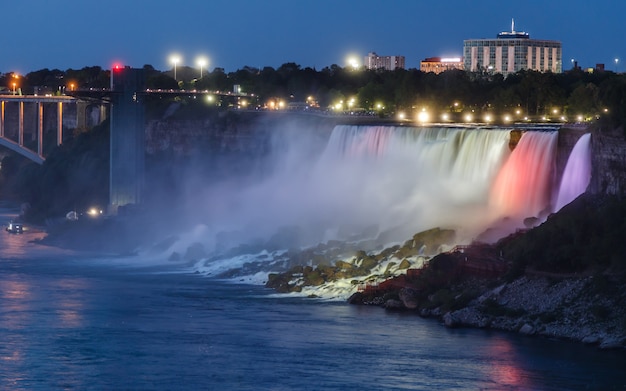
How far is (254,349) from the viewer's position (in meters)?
33.4

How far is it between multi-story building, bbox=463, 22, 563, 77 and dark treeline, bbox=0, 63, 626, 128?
2758 cm

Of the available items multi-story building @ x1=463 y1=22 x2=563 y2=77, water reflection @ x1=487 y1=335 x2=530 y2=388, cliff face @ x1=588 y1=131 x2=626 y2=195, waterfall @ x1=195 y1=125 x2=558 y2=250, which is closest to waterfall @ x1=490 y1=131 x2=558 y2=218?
waterfall @ x1=195 y1=125 x2=558 y2=250

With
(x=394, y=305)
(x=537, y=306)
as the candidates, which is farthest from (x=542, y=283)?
(x=394, y=305)

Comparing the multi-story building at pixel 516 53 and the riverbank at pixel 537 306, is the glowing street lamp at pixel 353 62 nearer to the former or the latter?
the multi-story building at pixel 516 53

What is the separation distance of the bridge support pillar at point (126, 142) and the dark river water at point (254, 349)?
931 inches

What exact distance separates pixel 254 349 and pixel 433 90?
45.0m

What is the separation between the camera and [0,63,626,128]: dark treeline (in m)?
62.9

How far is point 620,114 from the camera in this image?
1560 inches

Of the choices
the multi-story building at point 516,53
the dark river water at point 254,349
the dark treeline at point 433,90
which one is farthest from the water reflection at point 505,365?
the multi-story building at point 516,53

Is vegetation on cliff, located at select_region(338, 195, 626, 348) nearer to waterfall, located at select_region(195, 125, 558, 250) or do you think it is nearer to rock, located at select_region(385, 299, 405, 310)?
rock, located at select_region(385, 299, 405, 310)

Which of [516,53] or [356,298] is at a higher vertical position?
[516,53]

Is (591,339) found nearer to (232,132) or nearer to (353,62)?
(232,132)

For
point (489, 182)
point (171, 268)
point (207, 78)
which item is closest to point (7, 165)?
point (207, 78)

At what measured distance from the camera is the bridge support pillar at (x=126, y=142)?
218ft
